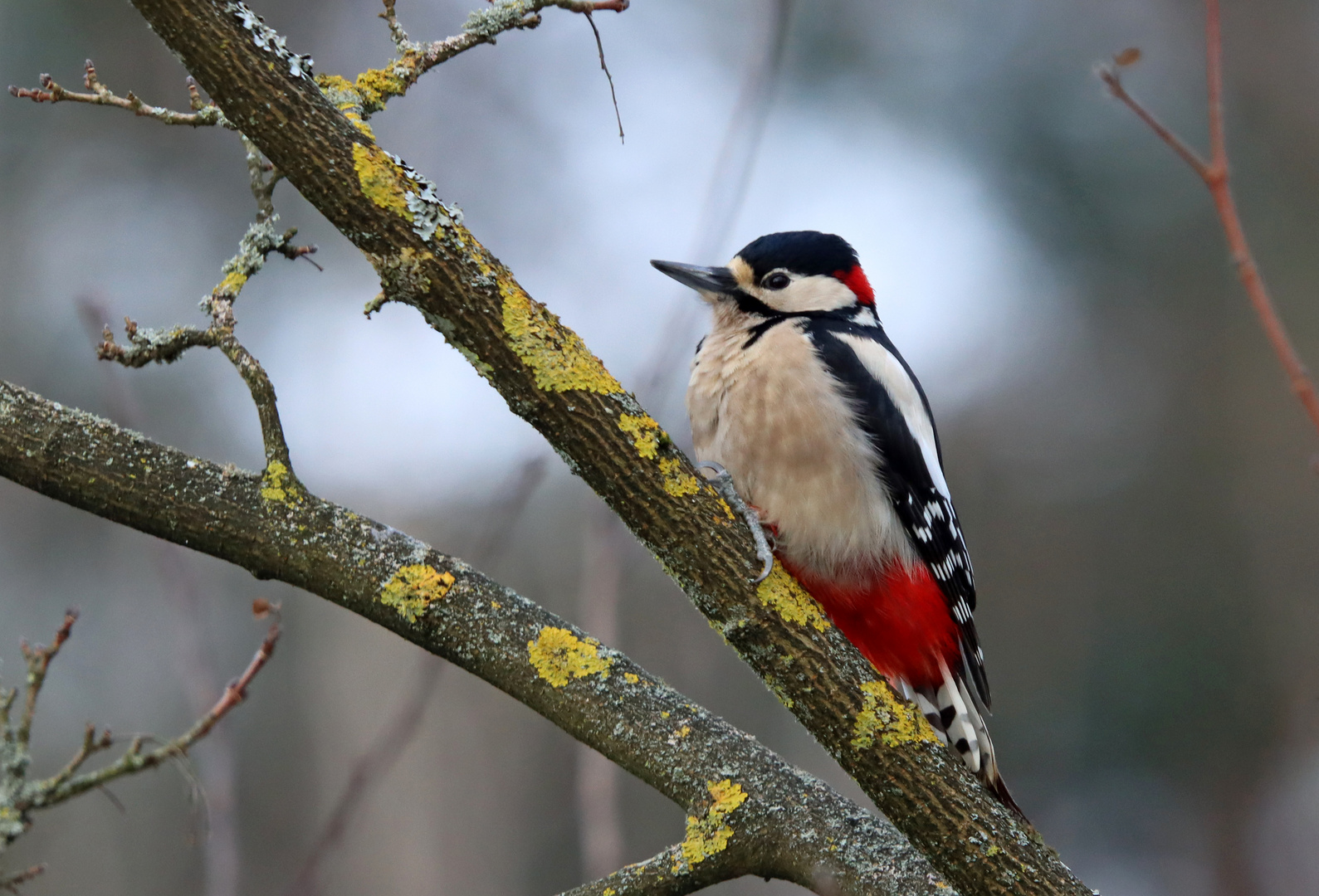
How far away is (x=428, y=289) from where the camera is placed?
1.63m

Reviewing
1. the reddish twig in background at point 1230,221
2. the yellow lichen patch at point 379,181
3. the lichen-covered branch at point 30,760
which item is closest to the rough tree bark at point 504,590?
the yellow lichen patch at point 379,181

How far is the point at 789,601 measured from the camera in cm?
182

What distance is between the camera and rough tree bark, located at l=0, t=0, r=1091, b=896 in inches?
63.7

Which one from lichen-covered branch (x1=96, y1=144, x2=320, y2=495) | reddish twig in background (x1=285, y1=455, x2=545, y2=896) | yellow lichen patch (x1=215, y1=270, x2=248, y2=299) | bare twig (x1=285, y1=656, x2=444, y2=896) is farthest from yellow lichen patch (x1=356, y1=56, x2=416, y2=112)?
bare twig (x1=285, y1=656, x2=444, y2=896)

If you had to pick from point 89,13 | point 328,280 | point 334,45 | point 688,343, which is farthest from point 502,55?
point 688,343

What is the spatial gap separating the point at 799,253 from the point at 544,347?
154cm

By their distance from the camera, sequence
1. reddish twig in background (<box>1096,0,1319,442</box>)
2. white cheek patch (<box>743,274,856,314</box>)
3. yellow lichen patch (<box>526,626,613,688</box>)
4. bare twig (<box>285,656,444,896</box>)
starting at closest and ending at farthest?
reddish twig in background (<box>1096,0,1319,442</box>) < yellow lichen patch (<box>526,626,613,688</box>) < bare twig (<box>285,656,444,896</box>) < white cheek patch (<box>743,274,856,314</box>)

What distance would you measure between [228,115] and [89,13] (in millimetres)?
9025

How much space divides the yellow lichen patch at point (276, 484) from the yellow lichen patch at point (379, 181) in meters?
0.45

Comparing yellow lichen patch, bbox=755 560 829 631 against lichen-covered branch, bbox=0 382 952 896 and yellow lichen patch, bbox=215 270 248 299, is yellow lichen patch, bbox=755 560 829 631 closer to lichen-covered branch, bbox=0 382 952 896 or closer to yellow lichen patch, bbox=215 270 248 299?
lichen-covered branch, bbox=0 382 952 896

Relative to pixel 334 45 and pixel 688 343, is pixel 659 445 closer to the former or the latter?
pixel 688 343

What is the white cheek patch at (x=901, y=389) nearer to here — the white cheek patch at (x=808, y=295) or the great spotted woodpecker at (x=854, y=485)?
the great spotted woodpecker at (x=854, y=485)

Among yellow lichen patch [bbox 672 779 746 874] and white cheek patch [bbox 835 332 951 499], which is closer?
yellow lichen patch [bbox 672 779 746 874]

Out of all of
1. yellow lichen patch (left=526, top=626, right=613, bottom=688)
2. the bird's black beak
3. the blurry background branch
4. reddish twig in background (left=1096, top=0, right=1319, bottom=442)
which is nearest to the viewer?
reddish twig in background (left=1096, top=0, right=1319, bottom=442)
